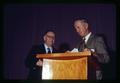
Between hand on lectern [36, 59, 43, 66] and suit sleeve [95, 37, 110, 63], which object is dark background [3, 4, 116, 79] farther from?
hand on lectern [36, 59, 43, 66]

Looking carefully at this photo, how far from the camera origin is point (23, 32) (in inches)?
271

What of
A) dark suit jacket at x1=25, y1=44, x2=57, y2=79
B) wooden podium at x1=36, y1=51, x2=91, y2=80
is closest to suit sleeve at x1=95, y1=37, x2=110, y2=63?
wooden podium at x1=36, y1=51, x2=91, y2=80

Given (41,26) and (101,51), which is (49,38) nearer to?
(41,26)

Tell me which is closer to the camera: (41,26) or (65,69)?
(65,69)

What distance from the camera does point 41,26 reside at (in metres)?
6.89

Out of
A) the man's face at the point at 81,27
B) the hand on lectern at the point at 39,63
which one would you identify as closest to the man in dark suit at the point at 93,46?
the man's face at the point at 81,27

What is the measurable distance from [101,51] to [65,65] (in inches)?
20.5

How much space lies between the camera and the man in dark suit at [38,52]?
6.81m

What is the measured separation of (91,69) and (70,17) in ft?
2.51

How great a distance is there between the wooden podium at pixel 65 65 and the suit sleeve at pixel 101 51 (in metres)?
0.14

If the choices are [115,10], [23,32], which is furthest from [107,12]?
[23,32]

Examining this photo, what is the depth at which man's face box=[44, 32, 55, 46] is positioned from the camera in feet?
22.5

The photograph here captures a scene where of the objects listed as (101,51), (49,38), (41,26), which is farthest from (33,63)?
(101,51)

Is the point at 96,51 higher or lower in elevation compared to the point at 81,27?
lower
